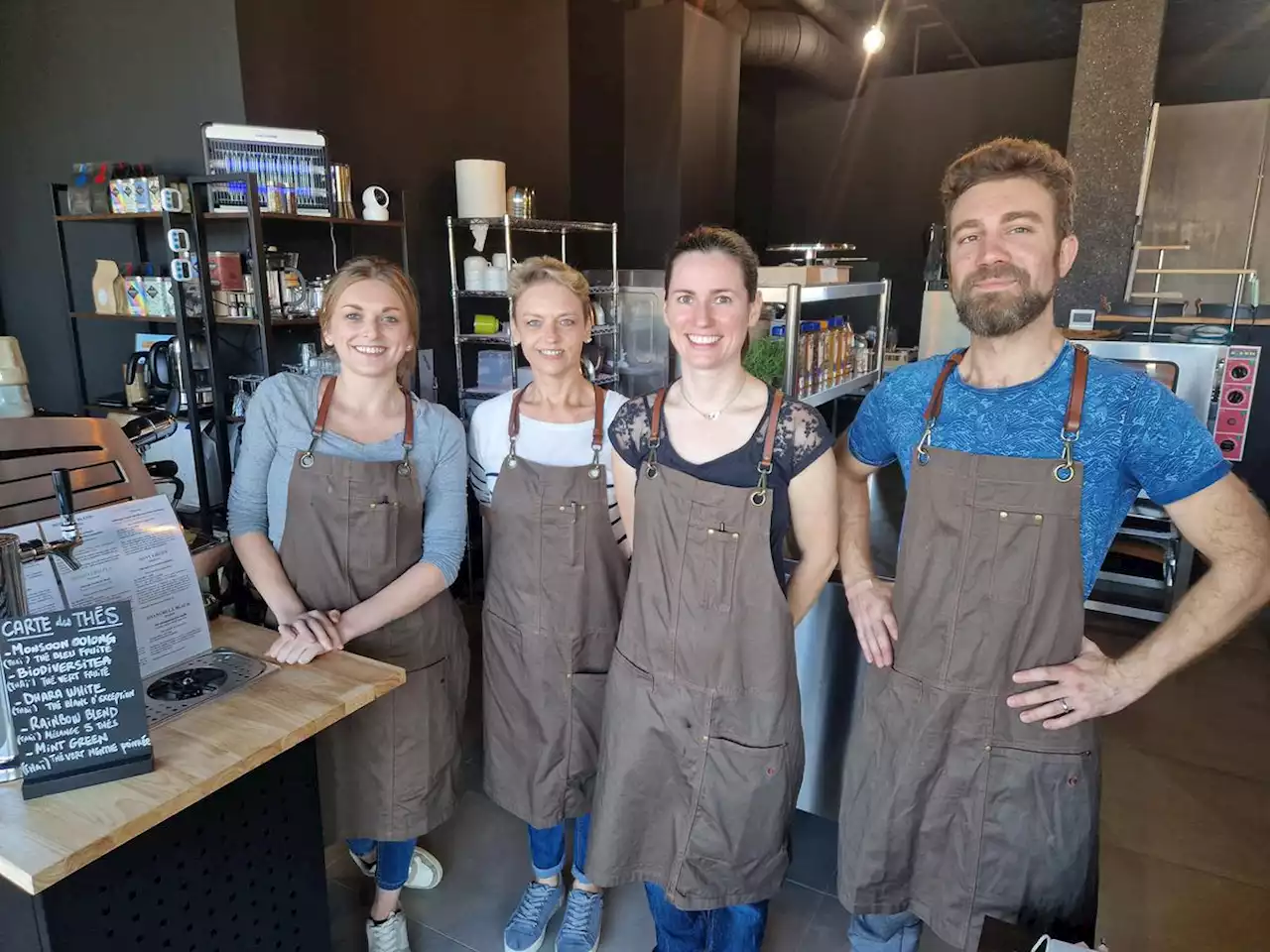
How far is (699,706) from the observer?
62.5 inches

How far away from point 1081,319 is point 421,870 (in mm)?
4152

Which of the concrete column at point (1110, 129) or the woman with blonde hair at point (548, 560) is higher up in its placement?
the concrete column at point (1110, 129)

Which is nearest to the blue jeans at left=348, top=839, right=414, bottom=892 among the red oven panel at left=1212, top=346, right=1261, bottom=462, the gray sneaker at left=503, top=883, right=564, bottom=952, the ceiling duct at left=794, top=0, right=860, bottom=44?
the gray sneaker at left=503, top=883, right=564, bottom=952

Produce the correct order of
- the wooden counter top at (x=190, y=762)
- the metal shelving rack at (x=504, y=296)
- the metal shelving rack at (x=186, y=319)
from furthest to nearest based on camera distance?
1. the metal shelving rack at (x=504, y=296)
2. the metal shelving rack at (x=186, y=319)
3. the wooden counter top at (x=190, y=762)

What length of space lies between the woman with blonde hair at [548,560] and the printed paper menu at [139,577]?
2.02 ft

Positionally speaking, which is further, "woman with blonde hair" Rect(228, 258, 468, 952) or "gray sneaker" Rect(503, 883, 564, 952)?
"gray sneaker" Rect(503, 883, 564, 952)

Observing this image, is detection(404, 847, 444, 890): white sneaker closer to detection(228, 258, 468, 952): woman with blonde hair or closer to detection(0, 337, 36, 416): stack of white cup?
detection(228, 258, 468, 952): woman with blonde hair

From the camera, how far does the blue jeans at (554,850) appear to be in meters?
2.09

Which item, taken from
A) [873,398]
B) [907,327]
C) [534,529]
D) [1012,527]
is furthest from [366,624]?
[907,327]

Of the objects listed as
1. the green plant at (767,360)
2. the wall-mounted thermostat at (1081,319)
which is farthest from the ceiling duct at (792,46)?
the green plant at (767,360)

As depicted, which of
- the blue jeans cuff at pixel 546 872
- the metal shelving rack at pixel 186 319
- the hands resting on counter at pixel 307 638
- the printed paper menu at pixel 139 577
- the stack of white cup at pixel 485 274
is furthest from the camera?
the stack of white cup at pixel 485 274

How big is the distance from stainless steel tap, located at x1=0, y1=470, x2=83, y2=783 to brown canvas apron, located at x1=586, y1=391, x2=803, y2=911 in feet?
3.02

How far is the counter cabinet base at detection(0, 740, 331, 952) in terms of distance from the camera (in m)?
1.23

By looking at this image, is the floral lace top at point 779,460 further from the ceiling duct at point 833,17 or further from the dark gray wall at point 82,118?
the ceiling duct at point 833,17
